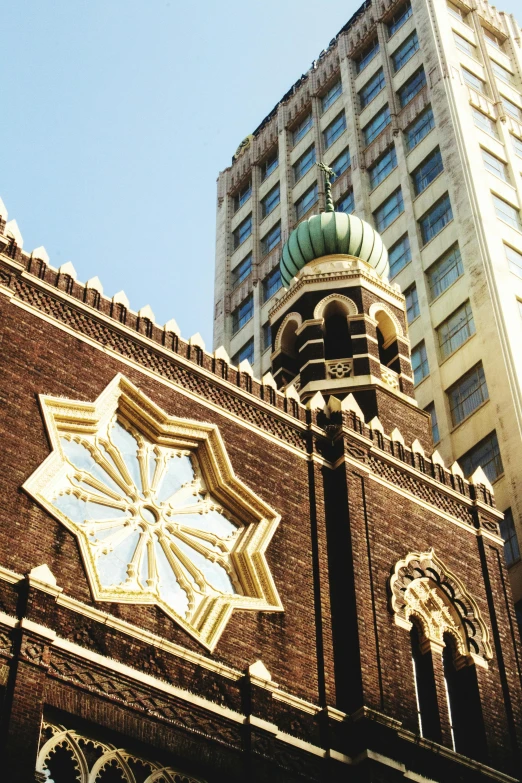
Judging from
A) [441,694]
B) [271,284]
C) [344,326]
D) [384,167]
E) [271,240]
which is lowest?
[441,694]

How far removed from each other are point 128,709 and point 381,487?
26.0ft

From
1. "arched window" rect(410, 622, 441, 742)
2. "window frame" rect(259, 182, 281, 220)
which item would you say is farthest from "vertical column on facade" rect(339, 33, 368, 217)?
"arched window" rect(410, 622, 441, 742)

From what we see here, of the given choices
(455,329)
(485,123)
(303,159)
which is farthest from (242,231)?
(455,329)

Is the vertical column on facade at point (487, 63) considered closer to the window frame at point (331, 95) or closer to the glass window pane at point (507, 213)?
the glass window pane at point (507, 213)

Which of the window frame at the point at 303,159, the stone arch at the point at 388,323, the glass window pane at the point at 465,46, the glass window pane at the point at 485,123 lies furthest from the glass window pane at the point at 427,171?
the stone arch at the point at 388,323

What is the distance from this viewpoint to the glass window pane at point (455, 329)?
38.8 meters

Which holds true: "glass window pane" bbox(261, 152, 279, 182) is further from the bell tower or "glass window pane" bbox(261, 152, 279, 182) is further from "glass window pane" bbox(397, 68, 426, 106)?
the bell tower

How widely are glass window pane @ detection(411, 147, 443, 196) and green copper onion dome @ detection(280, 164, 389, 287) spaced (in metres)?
11.5

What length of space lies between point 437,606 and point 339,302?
10005 millimetres

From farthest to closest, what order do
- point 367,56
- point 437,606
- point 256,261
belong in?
point 367,56 < point 256,261 < point 437,606

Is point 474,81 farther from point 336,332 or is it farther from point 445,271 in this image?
point 336,332

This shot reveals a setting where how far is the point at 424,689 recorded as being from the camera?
2212 centimetres

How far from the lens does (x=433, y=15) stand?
49.6 metres

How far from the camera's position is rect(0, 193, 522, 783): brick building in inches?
704
